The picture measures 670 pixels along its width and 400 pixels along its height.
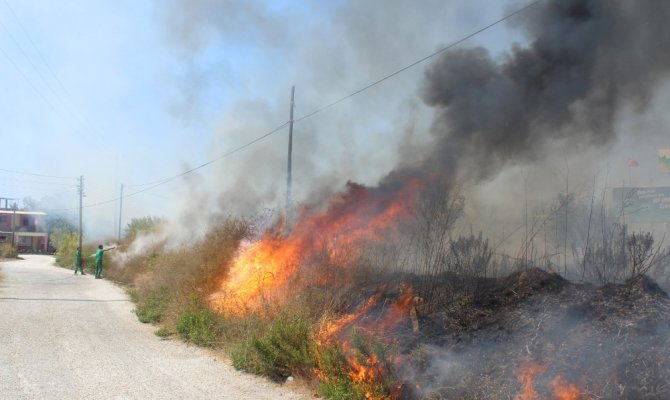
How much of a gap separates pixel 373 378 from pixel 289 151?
10.8 meters

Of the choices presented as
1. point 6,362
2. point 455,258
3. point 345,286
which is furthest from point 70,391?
point 455,258

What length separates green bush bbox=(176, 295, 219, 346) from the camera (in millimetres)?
8516

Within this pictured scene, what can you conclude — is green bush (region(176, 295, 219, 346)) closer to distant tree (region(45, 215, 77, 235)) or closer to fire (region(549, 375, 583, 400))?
fire (region(549, 375, 583, 400))

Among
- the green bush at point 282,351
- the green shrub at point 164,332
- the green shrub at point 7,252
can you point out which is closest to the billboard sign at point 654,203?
the green bush at point 282,351

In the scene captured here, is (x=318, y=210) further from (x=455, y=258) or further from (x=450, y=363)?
(x=450, y=363)

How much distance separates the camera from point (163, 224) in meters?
27.0

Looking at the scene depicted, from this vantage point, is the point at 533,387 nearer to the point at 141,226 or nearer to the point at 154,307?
the point at 154,307

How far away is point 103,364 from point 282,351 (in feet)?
8.76

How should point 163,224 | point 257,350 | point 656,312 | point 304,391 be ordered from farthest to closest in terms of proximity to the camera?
point 163,224
point 257,350
point 304,391
point 656,312

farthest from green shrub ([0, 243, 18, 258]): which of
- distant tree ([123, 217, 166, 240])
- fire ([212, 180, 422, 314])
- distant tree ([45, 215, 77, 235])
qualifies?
fire ([212, 180, 422, 314])

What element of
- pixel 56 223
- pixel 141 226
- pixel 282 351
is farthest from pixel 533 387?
pixel 56 223

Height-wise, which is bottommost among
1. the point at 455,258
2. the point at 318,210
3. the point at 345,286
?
the point at 345,286

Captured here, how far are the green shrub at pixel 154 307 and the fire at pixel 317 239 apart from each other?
1.82 m

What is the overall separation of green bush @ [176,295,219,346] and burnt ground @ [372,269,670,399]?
3935 millimetres
